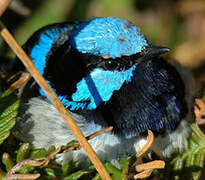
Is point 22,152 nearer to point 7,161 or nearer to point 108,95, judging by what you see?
point 7,161

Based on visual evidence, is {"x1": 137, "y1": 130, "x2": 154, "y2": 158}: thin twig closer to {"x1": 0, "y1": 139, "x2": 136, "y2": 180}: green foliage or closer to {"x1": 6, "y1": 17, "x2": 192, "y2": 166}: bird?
{"x1": 0, "y1": 139, "x2": 136, "y2": 180}: green foliage

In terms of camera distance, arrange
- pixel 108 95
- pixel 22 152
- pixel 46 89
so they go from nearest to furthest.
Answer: pixel 46 89
pixel 22 152
pixel 108 95

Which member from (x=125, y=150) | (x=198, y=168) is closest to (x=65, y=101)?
(x=125, y=150)

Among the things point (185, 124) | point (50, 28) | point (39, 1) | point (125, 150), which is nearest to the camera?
point (125, 150)

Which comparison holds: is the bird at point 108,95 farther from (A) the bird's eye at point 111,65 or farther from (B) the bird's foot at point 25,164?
(B) the bird's foot at point 25,164

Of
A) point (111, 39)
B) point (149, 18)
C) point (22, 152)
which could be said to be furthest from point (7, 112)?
point (149, 18)

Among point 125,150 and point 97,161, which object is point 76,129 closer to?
point 97,161
